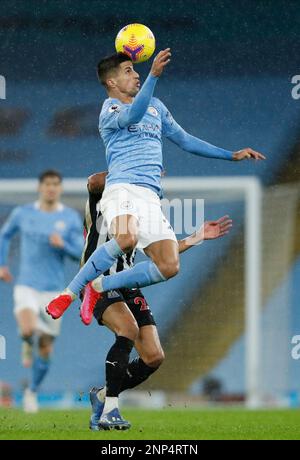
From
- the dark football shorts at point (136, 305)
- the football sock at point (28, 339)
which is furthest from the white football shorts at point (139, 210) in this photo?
the football sock at point (28, 339)

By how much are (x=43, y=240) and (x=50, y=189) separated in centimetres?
47

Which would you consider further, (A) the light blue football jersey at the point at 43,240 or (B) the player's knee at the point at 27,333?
(A) the light blue football jersey at the point at 43,240

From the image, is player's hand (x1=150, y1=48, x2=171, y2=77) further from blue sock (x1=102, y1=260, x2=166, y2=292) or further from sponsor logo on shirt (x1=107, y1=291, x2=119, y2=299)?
sponsor logo on shirt (x1=107, y1=291, x2=119, y2=299)

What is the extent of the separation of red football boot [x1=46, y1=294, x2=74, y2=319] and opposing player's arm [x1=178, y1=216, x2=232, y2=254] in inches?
28.9

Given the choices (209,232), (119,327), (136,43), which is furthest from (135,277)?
(136,43)

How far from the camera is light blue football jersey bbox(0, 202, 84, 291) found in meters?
9.38

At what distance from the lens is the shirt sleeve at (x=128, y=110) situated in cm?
531

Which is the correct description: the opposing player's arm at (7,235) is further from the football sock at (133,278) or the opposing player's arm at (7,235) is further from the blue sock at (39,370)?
the football sock at (133,278)

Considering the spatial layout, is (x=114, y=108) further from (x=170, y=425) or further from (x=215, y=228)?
(x=170, y=425)

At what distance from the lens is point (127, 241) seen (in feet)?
17.8

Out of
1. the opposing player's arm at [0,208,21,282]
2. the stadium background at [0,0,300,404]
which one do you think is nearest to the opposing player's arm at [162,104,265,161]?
the opposing player's arm at [0,208,21,282]

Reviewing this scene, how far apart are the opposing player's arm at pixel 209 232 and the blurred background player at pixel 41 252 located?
333 centimetres

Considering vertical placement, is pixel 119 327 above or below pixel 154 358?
above

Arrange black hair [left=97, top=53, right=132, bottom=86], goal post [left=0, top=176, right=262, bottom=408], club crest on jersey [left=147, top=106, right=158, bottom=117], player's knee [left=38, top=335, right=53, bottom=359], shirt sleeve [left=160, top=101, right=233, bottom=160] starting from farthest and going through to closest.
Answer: goal post [left=0, top=176, right=262, bottom=408]
player's knee [left=38, top=335, right=53, bottom=359]
shirt sleeve [left=160, top=101, right=233, bottom=160]
black hair [left=97, top=53, right=132, bottom=86]
club crest on jersey [left=147, top=106, right=158, bottom=117]
